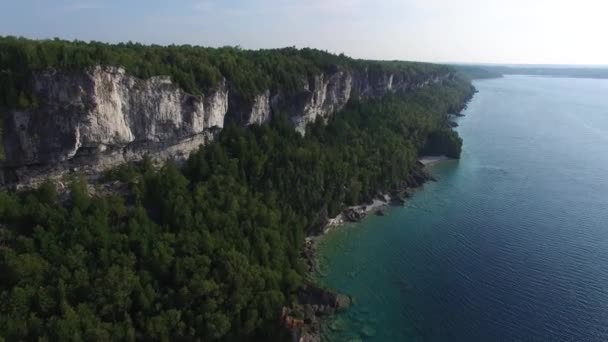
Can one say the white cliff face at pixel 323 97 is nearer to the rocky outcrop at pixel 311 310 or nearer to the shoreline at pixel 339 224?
the shoreline at pixel 339 224

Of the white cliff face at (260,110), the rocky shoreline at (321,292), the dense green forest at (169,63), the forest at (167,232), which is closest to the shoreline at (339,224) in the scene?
the rocky shoreline at (321,292)

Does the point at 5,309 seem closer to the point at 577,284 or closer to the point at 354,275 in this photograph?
the point at 354,275

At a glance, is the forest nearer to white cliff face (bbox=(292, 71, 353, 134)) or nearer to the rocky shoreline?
the rocky shoreline

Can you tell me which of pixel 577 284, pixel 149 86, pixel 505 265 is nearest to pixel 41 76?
pixel 149 86

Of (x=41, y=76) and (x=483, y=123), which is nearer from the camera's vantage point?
(x=41, y=76)

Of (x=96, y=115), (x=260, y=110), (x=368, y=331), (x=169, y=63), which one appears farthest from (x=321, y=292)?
(x=169, y=63)

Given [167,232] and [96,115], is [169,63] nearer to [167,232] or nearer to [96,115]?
[96,115]
